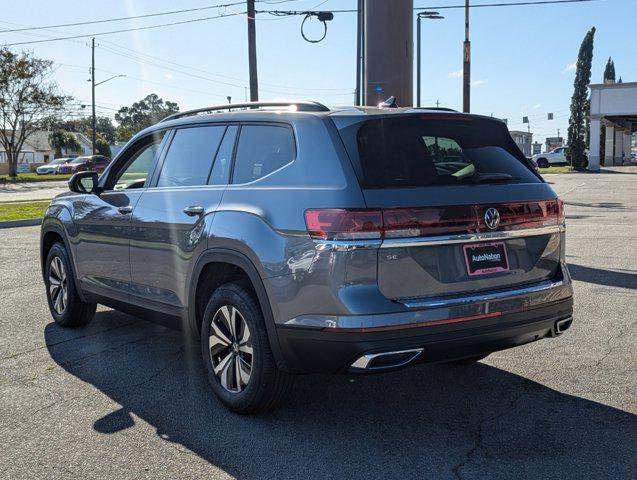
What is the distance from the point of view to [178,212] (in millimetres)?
4723

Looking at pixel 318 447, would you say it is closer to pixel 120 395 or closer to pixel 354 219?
pixel 354 219

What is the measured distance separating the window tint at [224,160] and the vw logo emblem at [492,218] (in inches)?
65.2

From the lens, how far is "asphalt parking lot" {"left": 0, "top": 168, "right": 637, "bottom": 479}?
355 centimetres

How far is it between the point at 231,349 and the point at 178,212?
1.04 meters

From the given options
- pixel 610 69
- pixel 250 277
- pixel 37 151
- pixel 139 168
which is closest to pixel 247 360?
pixel 250 277

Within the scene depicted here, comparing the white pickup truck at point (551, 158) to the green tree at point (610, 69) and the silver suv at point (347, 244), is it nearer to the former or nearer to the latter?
the green tree at point (610, 69)

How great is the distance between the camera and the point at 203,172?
4750 mm

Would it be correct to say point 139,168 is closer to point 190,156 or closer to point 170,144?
point 170,144

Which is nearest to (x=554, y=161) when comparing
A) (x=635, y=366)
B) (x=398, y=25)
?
(x=398, y=25)

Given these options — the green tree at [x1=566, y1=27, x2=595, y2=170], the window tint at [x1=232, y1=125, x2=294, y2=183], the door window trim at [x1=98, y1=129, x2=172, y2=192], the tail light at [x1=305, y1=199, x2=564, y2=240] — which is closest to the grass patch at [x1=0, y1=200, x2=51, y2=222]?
the door window trim at [x1=98, y1=129, x2=172, y2=192]

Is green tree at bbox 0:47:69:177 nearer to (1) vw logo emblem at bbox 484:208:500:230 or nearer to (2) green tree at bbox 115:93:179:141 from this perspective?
(1) vw logo emblem at bbox 484:208:500:230

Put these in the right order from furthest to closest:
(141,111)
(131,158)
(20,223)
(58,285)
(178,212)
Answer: (141,111), (20,223), (58,285), (131,158), (178,212)

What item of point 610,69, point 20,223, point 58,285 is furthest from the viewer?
point 610,69

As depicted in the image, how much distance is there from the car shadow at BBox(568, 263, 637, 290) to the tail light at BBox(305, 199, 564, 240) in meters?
4.75
